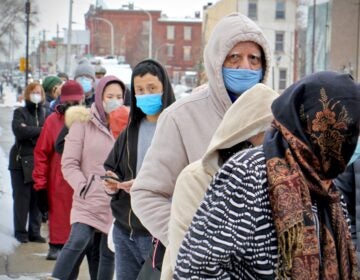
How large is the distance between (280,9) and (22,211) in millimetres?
71626

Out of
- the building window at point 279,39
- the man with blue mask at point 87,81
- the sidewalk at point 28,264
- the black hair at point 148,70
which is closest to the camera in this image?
the black hair at point 148,70

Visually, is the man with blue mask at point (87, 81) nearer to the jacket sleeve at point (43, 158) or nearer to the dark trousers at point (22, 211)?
the dark trousers at point (22, 211)

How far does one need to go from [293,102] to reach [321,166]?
0.19 meters

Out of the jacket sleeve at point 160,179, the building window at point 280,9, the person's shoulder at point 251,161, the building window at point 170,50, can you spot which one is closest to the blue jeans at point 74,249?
the jacket sleeve at point 160,179

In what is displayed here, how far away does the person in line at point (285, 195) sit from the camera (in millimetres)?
2400

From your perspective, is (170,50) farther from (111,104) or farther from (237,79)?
(237,79)

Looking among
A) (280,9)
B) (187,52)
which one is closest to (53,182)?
(280,9)

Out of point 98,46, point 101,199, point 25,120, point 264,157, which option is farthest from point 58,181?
point 98,46

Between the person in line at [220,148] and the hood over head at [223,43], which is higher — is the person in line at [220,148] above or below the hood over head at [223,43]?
below

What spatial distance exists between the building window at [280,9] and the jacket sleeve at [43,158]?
72.0m

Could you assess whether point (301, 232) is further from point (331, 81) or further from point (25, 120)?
point (25, 120)

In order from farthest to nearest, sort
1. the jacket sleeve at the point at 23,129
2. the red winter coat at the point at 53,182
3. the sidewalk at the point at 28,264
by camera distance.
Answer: the jacket sleeve at the point at 23,129 → the sidewalk at the point at 28,264 → the red winter coat at the point at 53,182

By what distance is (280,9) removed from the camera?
79.6 metres

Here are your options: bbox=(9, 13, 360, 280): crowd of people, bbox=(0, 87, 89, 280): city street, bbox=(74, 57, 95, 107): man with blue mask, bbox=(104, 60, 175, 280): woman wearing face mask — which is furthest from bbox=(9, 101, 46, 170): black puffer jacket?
bbox=(104, 60, 175, 280): woman wearing face mask
